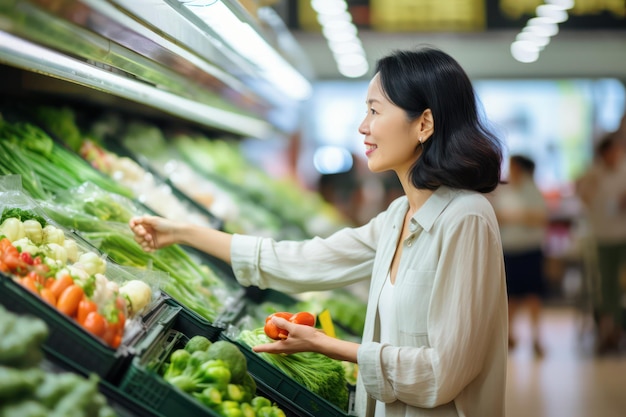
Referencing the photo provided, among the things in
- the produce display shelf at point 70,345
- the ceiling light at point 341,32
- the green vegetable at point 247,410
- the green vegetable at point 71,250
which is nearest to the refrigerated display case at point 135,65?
the produce display shelf at point 70,345

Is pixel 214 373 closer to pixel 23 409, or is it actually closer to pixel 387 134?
pixel 23 409

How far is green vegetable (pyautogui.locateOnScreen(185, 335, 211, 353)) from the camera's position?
245 cm

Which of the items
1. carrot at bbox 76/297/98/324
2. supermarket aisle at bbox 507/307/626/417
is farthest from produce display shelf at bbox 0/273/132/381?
supermarket aisle at bbox 507/307/626/417

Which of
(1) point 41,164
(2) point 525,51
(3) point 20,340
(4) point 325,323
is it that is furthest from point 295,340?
(2) point 525,51

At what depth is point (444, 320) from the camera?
2.49 metres

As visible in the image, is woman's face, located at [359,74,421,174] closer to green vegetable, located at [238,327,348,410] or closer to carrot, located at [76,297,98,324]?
green vegetable, located at [238,327,348,410]

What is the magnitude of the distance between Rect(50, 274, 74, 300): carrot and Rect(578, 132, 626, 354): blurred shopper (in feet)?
23.1

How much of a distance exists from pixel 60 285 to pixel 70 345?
0.21 meters

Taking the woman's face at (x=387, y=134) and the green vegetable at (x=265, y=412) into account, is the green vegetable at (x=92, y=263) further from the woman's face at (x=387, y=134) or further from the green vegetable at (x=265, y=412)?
the woman's face at (x=387, y=134)

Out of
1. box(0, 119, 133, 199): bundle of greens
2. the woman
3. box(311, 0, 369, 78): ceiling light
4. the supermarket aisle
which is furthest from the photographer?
box(311, 0, 369, 78): ceiling light

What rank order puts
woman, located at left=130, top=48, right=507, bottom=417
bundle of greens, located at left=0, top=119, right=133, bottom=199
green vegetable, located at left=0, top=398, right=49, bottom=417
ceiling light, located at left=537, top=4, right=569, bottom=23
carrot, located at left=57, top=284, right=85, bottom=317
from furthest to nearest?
1. ceiling light, located at left=537, top=4, right=569, bottom=23
2. bundle of greens, located at left=0, top=119, right=133, bottom=199
3. woman, located at left=130, top=48, right=507, bottom=417
4. carrot, located at left=57, top=284, right=85, bottom=317
5. green vegetable, located at left=0, top=398, right=49, bottom=417

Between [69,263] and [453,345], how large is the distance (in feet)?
4.06

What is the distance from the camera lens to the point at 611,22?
716 cm

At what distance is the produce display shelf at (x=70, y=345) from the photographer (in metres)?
2.05
